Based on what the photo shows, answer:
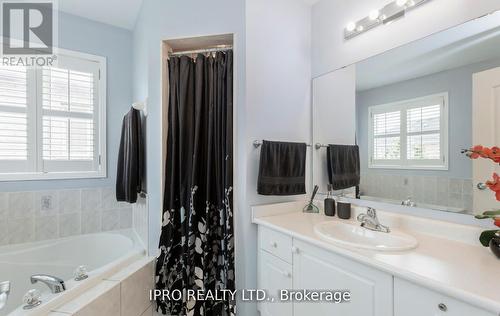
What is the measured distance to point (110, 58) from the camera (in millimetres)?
2424

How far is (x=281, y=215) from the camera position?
164 centimetres

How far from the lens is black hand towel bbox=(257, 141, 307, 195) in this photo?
156cm

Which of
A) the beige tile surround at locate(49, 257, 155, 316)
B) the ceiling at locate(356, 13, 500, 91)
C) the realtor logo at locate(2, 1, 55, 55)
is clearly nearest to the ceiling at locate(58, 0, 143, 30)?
the realtor logo at locate(2, 1, 55, 55)

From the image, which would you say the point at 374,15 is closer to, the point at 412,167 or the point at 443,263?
the point at 412,167

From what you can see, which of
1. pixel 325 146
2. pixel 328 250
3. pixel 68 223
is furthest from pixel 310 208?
pixel 68 223

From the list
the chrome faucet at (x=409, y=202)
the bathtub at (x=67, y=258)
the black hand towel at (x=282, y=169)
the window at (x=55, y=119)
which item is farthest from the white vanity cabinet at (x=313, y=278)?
the window at (x=55, y=119)

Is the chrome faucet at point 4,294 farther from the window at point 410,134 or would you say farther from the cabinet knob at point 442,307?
the window at point 410,134

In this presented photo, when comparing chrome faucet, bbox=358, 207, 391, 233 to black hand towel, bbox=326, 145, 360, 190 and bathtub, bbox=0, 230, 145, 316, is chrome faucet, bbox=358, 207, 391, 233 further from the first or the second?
bathtub, bbox=0, 230, 145, 316

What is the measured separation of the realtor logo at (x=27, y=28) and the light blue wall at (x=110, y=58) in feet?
0.33

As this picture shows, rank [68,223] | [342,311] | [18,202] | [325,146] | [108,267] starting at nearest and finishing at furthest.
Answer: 1. [342,311]
2. [108,267]
3. [325,146]
4. [18,202]
5. [68,223]

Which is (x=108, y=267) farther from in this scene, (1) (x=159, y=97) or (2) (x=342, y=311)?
(2) (x=342, y=311)

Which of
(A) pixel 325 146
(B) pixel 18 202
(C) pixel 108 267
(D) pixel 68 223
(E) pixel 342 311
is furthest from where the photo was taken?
(D) pixel 68 223

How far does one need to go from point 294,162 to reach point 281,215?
407mm

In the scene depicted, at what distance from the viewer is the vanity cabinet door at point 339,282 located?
88 cm
